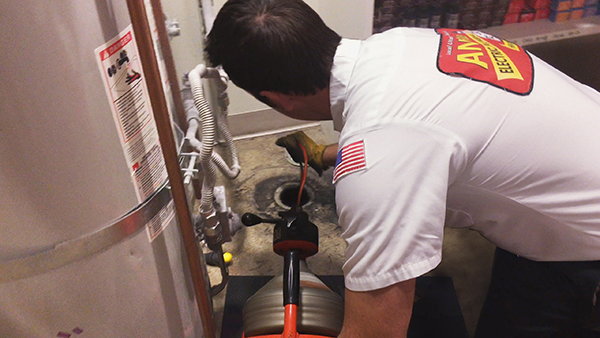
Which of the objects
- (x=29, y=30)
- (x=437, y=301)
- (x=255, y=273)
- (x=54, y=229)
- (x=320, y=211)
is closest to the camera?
(x=29, y=30)

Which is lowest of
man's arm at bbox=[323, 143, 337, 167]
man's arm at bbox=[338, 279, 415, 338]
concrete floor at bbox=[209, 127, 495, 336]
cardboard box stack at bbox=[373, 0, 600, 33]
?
concrete floor at bbox=[209, 127, 495, 336]

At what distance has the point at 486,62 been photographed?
0.78 metres

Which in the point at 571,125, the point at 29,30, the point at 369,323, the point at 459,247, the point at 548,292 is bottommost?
the point at 459,247

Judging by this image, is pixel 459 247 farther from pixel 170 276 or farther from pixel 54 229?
pixel 54 229

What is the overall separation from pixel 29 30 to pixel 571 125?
2.75 ft

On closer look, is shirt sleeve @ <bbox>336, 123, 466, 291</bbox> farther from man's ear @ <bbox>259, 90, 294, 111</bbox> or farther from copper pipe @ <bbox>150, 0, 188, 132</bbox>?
copper pipe @ <bbox>150, 0, 188, 132</bbox>

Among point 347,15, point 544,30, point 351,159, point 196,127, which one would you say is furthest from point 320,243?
point 544,30

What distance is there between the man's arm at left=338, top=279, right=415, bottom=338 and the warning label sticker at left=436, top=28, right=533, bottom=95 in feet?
1.22

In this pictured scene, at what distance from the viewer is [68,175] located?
62cm

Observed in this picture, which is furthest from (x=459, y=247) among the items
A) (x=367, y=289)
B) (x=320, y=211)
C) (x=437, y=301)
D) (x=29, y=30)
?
(x=29, y=30)

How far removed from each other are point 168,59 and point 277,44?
341 millimetres

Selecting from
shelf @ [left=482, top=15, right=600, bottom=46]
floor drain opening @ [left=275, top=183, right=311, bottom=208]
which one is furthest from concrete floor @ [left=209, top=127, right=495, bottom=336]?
shelf @ [left=482, top=15, right=600, bottom=46]

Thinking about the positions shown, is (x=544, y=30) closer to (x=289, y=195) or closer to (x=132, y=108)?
(x=289, y=195)

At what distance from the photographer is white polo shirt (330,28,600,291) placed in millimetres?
674
